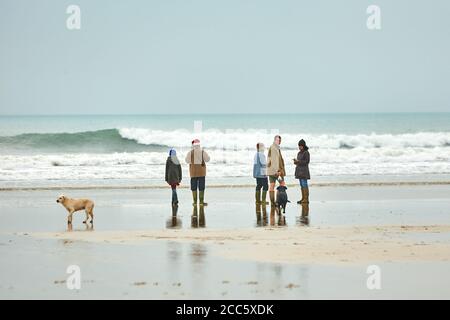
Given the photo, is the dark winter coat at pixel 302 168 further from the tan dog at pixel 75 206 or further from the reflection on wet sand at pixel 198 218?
the tan dog at pixel 75 206

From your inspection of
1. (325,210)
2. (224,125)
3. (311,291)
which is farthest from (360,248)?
(224,125)

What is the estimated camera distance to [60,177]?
32.7m

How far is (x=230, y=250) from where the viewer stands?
44.1 feet

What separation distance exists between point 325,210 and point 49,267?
30.0ft

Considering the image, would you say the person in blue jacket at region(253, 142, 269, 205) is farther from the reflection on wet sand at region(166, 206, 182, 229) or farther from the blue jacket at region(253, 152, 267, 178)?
the reflection on wet sand at region(166, 206, 182, 229)

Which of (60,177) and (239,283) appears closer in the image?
(239,283)

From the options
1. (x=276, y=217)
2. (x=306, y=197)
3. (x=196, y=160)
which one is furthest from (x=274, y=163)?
(x=196, y=160)

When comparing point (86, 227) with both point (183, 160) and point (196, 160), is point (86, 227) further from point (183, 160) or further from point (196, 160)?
point (183, 160)

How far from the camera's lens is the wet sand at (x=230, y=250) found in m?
10.5

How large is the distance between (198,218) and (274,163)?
7.61ft

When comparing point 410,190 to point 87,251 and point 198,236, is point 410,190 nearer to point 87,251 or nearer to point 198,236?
point 198,236

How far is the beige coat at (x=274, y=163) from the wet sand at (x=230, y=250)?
35.5 inches

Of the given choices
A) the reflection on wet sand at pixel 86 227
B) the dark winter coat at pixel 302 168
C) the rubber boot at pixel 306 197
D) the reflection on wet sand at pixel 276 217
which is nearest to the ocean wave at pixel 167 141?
the rubber boot at pixel 306 197
